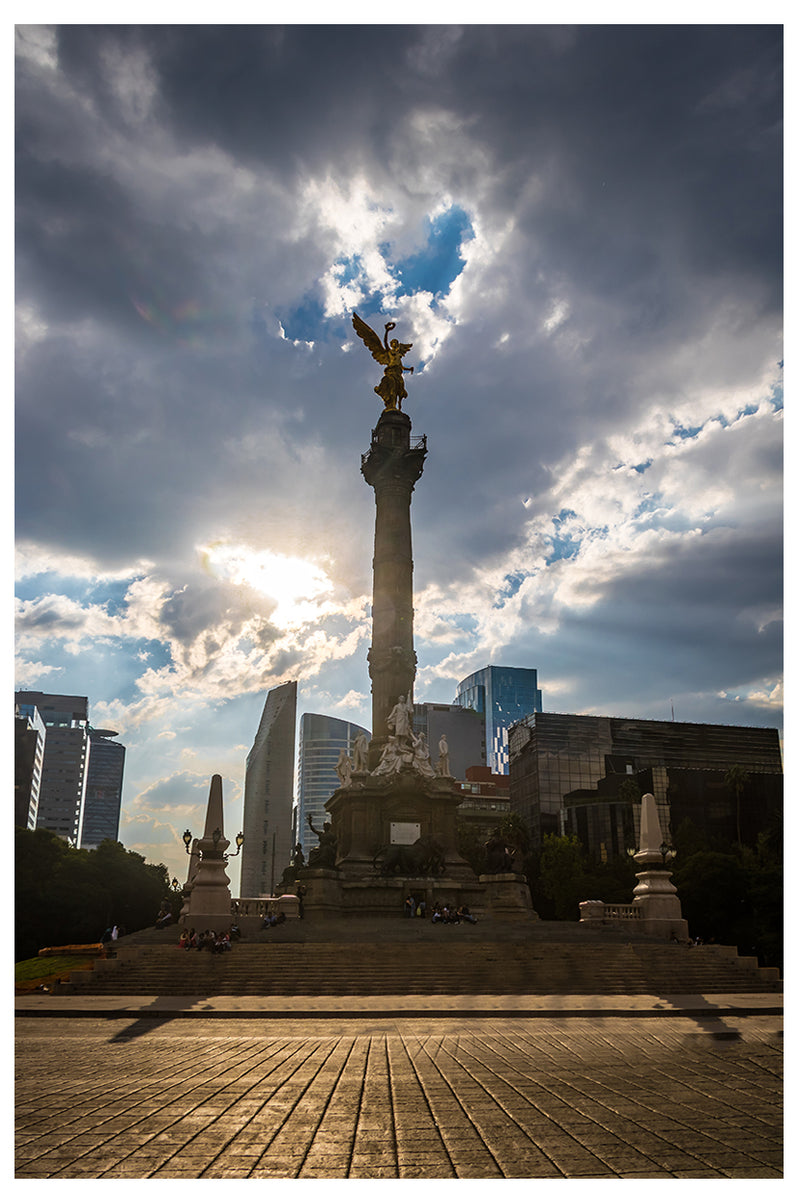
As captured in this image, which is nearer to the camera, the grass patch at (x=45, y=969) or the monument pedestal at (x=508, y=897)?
the grass patch at (x=45, y=969)

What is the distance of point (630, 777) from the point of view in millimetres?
104375

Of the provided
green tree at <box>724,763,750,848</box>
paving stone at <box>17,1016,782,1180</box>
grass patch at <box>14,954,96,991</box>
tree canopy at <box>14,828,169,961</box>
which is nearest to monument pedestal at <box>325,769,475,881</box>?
grass patch at <box>14,954,96,991</box>

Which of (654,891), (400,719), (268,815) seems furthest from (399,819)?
(268,815)

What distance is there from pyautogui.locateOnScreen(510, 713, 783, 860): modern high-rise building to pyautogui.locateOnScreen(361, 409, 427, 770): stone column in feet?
144

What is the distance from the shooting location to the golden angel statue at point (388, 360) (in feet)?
Result: 176

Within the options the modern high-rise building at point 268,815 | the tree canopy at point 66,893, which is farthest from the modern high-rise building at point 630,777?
the modern high-rise building at point 268,815

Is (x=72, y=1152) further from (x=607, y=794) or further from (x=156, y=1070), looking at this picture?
(x=607, y=794)

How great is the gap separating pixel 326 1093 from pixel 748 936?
1614 inches

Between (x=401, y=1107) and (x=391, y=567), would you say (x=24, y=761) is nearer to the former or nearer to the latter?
(x=391, y=567)

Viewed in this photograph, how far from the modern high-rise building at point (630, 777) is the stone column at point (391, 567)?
4394 centimetres

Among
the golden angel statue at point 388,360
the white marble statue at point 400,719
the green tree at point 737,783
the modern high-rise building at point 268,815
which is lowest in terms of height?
the modern high-rise building at point 268,815

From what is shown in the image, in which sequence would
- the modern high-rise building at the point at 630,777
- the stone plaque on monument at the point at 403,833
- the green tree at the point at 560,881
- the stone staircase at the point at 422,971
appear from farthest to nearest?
A: the modern high-rise building at the point at 630,777
the green tree at the point at 560,881
the stone plaque on monument at the point at 403,833
the stone staircase at the point at 422,971

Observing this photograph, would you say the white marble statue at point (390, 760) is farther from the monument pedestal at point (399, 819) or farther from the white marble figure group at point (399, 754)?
the monument pedestal at point (399, 819)
